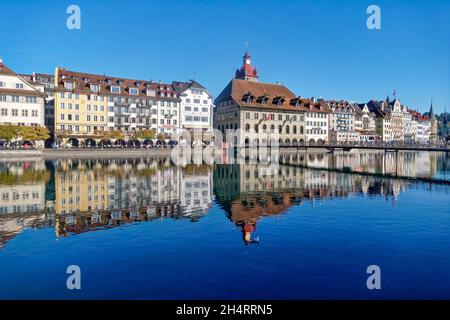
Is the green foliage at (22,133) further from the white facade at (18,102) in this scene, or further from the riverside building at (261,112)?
the riverside building at (261,112)

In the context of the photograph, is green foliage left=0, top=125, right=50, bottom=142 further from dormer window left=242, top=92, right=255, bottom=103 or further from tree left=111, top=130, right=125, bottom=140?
dormer window left=242, top=92, right=255, bottom=103

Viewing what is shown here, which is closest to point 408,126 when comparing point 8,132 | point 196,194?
point 8,132

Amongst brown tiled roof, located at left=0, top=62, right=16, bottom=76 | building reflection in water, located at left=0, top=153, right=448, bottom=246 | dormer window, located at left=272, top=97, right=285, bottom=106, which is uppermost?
brown tiled roof, located at left=0, top=62, right=16, bottom=76

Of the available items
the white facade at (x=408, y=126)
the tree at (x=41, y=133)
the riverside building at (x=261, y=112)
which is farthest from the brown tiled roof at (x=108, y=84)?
the white facade at (x=408, y=126)

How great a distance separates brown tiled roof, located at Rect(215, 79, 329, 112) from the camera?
367 ft

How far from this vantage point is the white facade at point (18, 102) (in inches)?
3142

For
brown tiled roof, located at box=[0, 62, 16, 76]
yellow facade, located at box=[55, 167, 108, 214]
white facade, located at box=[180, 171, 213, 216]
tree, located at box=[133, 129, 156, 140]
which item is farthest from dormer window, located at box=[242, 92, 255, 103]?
yellow facade, located at box=[55, 167, 108, 214]

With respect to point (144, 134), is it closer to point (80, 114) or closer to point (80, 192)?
point (80, 114)

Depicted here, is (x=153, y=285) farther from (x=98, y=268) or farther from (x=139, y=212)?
(x=139, y=212)

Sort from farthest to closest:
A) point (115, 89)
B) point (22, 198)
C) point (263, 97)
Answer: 1. point (263, 97)
2. point (115, 89)
3. point (22, 198)

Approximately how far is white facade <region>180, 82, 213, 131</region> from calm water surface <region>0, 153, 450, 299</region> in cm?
7127

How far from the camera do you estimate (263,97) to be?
372 feet

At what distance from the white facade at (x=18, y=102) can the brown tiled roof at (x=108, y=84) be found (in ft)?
20.9

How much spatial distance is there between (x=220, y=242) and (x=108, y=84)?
86.9 meters
